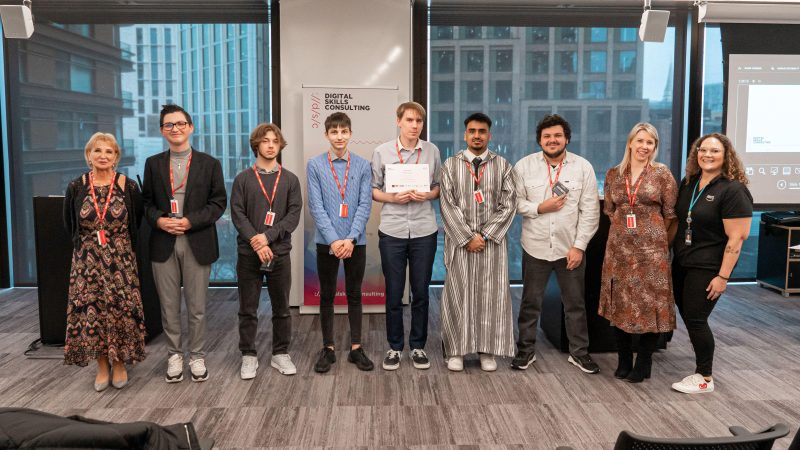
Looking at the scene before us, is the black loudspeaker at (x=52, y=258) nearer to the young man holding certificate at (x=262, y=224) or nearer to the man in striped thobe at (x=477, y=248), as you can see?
the young man holding certificate at (x=262, y=224)

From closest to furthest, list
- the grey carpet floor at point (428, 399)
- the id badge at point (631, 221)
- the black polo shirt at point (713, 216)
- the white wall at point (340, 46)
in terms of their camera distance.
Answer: the grey carpet floor at point (428, 399) < the black polo shirt at point (713, 216) < the id badge at point (631, 221) < the white wall at point (340, 46)

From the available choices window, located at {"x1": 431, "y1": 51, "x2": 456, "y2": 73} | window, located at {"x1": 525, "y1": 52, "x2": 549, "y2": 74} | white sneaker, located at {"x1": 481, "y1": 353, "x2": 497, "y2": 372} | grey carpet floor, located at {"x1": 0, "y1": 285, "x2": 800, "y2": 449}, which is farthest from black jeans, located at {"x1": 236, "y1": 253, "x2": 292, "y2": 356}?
window, located at {"x1": 525, "y1": 52, "x2": 549, "y2": 74}

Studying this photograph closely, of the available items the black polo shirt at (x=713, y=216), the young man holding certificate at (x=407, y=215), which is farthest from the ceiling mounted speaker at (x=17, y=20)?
the black polo shirt at (x=713, y=216)

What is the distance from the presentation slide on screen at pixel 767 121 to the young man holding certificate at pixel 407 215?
12.2 feet

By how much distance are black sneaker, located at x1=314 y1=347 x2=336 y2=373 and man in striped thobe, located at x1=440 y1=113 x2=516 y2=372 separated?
0.69 m

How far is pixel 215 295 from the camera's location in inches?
231

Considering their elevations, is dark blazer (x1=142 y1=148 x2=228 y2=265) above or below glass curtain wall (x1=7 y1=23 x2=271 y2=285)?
below

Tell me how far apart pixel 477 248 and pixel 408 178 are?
564 mm

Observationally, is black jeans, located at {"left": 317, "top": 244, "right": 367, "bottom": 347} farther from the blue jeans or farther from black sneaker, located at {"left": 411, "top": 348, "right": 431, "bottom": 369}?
black sneaker, located at {"left": 411, "top": 348, "right": 431, "bottom": 369}

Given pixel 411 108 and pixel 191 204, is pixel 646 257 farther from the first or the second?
pixel 191 204

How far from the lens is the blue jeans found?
3730 mm

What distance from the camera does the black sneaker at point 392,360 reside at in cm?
376

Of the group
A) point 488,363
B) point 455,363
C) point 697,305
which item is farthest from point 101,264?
point 697,305

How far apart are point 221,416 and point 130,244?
1.09 metres
